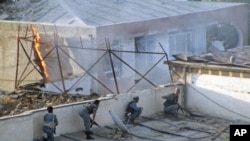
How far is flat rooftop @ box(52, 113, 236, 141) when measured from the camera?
1543 cm

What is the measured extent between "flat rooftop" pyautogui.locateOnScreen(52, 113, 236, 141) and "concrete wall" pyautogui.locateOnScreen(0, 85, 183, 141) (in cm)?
23

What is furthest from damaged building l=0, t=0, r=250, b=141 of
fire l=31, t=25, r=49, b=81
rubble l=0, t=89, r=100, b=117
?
rubble l=0, t=89, r=100, b=117

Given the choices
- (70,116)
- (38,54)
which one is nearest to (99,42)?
(38,54)

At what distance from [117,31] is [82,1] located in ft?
12.2

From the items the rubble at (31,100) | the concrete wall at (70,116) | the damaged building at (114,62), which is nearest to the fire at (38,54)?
the damaged building at (114,62)

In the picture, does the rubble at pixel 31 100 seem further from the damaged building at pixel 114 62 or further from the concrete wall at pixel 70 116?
the concrete wall at pixel 70 116

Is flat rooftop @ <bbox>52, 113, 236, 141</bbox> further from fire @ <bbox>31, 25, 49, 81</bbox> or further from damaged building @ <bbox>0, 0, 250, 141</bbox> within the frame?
fire @ <bbox>31, 25, 49, 81</bbox>

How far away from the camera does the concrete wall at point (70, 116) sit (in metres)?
13.8

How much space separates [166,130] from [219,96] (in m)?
3.07

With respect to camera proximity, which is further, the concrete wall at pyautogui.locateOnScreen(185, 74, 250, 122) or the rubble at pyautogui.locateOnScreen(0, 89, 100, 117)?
the concrete wall at pyautogui.locateOnScreen(185, 74, 250, 122)

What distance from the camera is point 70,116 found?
15422 millimetres

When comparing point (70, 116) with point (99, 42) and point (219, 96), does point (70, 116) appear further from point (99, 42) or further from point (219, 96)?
point (219, 96)

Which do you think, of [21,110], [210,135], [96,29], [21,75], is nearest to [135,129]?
[210,135]

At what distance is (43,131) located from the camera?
14500 millimetres
